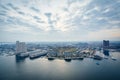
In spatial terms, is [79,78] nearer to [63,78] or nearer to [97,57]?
[63,78]

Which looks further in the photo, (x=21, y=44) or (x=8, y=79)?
(x=21, y=44)

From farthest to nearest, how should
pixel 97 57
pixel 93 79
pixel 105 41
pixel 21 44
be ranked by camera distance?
1. pixel 105 41
2. pixel 21 44
3. pixel 97 57
4. pixel 93 79

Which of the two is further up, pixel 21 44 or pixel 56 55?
pixel 21 44

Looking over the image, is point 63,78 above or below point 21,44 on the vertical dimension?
below

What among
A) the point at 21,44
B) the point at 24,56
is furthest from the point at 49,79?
the point at 21,44

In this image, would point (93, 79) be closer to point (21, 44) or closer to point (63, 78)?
point (63, 78)

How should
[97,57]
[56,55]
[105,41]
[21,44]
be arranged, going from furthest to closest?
[105,41]
[21,44]
[56,55]
[97,57]

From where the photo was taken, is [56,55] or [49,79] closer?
[49,79]

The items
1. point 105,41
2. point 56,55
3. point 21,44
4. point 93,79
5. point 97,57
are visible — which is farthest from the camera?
point 105,41

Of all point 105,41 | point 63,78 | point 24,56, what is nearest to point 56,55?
point 24,56
